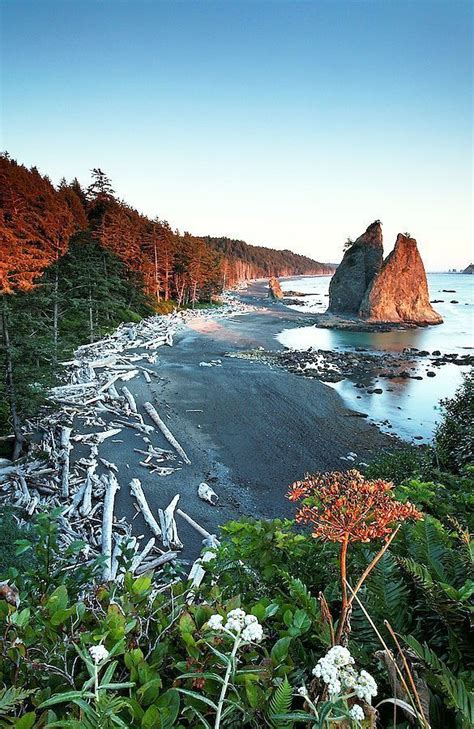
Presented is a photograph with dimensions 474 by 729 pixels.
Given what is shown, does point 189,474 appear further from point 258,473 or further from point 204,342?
point 204,342

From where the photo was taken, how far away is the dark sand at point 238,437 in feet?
32.2

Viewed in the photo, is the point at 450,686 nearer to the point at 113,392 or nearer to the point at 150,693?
the point at 150,693

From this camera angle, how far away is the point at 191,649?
1.27 m

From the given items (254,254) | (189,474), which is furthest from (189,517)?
(254,254)

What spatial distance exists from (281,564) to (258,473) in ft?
30.8

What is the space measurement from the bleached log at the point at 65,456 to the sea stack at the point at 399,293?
4670 centimetres

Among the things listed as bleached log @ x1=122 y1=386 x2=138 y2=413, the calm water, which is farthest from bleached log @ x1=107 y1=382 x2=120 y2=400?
the calm water

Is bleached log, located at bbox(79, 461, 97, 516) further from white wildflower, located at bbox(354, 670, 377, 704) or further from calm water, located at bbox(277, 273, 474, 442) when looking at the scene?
calm water, located at bbox(277, 273, 474, 442)

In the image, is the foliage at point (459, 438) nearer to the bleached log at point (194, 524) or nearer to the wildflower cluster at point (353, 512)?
the bleached log at point (194, 524)

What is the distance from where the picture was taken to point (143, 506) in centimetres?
896

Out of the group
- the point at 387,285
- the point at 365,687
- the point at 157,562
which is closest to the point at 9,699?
the point at 365,687

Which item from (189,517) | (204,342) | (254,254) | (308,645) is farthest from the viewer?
(254,254)

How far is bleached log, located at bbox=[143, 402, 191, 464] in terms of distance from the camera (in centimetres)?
1234

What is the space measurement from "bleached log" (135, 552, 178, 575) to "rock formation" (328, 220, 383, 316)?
5148 cm
